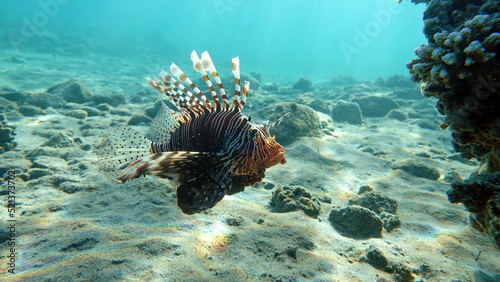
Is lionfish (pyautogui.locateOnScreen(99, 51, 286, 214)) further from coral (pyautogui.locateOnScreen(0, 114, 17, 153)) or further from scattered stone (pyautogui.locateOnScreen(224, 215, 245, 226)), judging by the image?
coral (pyautogui.locateOnScreen(0, 114, 17, 153))

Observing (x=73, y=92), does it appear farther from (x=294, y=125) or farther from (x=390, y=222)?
(x=390, y=222)

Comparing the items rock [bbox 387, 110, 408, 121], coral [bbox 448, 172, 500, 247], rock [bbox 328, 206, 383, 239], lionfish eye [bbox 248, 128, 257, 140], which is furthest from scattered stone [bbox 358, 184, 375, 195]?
rock [bbox 387, 110, 408, 121]

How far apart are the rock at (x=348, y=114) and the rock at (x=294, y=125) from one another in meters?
3.63

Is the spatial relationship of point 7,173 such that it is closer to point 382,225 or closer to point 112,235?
point 112,235

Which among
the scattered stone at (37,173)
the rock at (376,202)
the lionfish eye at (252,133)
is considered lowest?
the scattered stone at (37,173)

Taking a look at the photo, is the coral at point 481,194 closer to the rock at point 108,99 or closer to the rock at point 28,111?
the rock at point 28,111

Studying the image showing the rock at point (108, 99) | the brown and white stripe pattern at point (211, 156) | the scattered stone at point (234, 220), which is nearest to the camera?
the brown and white stripe pattern at point (211, 156)

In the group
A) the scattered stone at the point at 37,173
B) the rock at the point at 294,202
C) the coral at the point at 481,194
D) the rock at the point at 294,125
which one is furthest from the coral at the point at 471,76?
the scattered stone at the point at 37,173

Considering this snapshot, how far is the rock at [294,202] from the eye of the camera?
367 centimetres

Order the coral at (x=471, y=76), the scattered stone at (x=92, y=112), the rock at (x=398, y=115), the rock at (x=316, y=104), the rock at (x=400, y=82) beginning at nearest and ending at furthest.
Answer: the coral at (x=471, y=76)
the scattered stone at (x=92, y=112)
the rock at (x=398, y=115)
the rock at (x=316, y=104)
the rock at (x=400, y=82)

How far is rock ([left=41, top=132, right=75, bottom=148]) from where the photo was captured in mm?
5691

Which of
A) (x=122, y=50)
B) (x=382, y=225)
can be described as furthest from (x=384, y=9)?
(x=382, y=225)

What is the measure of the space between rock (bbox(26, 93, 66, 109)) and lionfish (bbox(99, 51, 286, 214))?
8136 millimetres

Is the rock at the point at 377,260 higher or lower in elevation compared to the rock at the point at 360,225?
lower
